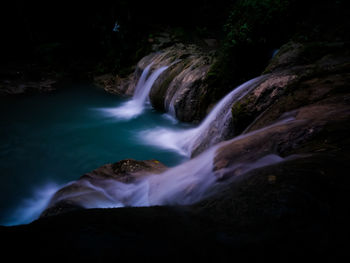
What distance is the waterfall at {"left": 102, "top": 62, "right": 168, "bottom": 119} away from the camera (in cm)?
862

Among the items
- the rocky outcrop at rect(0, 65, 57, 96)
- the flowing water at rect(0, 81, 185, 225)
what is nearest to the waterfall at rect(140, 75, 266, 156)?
the flowing water at rect(0, 81, 185, 225)

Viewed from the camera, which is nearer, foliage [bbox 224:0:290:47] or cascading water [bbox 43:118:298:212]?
cascading water [bbox 43:118:298:212]

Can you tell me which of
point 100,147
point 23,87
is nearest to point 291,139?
point 100,147

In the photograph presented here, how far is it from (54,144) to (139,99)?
393 centimetres

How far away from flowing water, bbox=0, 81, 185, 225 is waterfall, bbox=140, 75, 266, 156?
319 millimetres

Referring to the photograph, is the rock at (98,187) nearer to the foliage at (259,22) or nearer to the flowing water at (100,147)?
the flowing water at (100,147)

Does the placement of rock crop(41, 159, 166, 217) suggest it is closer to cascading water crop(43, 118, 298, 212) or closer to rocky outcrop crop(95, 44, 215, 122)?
cascading water crop(43, 118, 298, 212)

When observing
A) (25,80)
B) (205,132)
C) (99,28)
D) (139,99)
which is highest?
(99,28)

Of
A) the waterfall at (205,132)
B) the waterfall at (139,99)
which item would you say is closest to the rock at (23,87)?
the waterfall at (139,99)

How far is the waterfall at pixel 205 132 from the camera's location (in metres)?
4.61

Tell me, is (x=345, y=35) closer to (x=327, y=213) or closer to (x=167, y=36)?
(x=327, y=213)

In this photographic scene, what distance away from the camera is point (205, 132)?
519 centimetres

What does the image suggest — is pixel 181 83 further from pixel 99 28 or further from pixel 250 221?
pixel 99 28

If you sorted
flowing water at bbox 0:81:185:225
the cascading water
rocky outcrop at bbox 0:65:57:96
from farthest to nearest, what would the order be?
rocky outcrop at bbox 0:65:57:96 → flowing water at bbox 0:81:185:225 → the cascading water
